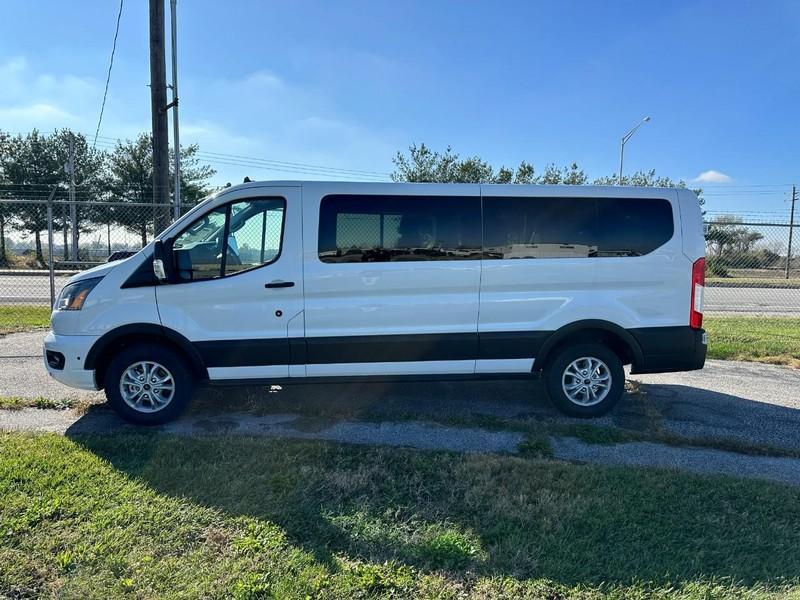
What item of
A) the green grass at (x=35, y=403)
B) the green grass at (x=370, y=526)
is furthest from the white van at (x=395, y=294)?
the green grass at (x=370, y=526)

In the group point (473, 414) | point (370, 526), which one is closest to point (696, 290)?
point (473, 414)

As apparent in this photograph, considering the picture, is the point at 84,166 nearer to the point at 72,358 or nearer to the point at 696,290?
the point at 72,358

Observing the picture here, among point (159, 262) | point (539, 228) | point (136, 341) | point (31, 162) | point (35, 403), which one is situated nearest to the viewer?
point (159, 262)

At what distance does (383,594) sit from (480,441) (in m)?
2.04

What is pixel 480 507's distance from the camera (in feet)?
10.5

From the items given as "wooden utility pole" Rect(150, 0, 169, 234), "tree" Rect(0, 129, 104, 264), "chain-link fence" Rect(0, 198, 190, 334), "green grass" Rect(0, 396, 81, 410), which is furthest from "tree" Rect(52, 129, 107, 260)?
"green grass" Rect(0, 396, 81, 410)

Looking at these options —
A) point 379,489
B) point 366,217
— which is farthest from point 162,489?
point 366,217

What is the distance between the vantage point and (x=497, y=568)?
265 centimetres

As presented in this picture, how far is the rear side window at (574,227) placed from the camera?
481cm

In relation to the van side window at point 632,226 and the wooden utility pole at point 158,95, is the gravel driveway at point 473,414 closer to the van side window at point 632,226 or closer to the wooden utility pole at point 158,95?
the van side window at point 632,226

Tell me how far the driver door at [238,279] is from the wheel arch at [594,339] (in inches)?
91.1

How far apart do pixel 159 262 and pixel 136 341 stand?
78 cm

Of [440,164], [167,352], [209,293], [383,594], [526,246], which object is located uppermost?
A: [440,164]

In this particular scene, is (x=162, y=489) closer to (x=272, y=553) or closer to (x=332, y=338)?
(x=272, y=553)
